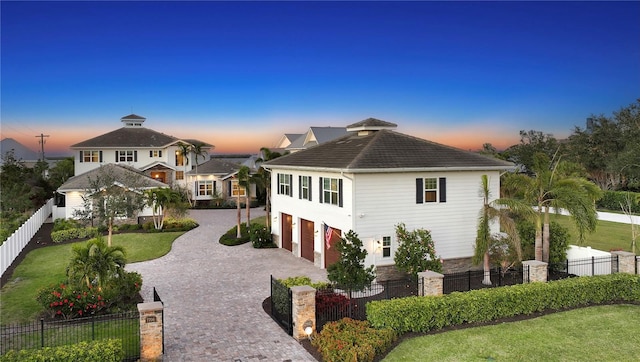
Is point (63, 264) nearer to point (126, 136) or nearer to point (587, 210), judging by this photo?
point (587, 210)

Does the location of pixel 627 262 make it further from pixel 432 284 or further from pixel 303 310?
pixel 303 310

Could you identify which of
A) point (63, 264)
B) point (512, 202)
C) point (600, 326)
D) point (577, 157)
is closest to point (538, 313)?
point (600, 326)

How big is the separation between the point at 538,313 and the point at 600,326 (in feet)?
6.06

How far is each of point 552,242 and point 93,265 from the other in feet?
63.5

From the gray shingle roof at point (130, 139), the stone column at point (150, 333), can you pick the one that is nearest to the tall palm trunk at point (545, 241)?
the stone column at point (150, 333)

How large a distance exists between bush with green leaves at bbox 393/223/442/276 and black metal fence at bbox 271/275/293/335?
6.20 m

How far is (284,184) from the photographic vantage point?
28250 millimetres

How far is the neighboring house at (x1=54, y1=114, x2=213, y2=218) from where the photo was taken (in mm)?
50281

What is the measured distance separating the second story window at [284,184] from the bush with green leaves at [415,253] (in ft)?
29.4

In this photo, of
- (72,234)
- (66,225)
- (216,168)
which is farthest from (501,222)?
(216,168)

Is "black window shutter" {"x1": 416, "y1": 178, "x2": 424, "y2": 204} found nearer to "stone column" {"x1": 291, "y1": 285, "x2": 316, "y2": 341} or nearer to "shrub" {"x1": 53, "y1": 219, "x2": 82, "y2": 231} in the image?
"stone column" {"x1": 291, "y1": 285, "x2": 316, "y2": 341}

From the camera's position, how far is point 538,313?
52.5 ft

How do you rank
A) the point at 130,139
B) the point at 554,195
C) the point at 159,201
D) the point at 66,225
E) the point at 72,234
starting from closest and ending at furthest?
the point at 554,195 → the point at 72,234 → the point at 66,225 → the point at 159,201 → the point at 130,139

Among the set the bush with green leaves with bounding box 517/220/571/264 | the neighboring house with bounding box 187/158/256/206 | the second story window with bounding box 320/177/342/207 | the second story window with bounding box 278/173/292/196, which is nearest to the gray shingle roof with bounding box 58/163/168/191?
the neighboring house with bounding box 187/158/256/206
